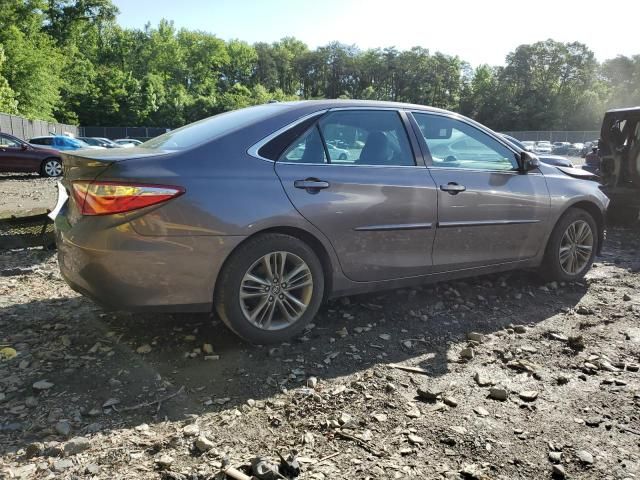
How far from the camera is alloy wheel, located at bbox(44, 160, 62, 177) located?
17.8 m

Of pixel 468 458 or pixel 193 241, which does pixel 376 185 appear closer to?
pixel 193 241

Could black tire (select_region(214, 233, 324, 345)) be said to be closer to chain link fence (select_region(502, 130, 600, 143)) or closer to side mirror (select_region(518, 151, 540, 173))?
side mirror (select_region(518, 151, 540, 173))

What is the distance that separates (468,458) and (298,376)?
1142mm

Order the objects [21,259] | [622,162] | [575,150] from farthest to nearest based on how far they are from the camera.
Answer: [575,150] → [622,162] → [21,259]

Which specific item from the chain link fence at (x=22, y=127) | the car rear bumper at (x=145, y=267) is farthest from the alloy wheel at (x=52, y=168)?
the car rear bumper at (x=145, y=267)

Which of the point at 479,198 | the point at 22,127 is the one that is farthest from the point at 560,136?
the point at 479,198

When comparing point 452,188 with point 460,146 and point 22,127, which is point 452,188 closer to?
point 460,146

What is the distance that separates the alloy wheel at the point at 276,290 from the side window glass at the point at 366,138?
0.83 m

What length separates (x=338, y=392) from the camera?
9.86ft

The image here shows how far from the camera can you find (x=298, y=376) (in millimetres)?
3197

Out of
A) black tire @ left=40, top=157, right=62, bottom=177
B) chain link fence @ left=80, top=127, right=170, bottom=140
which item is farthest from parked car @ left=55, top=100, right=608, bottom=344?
chain link fence @ left=80, top=127, right=170, bottom=140

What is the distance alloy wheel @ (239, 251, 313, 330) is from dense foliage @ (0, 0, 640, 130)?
3942 cm

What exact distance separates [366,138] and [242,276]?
1478 mm

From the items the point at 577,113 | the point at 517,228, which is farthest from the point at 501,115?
the point at 517,228
